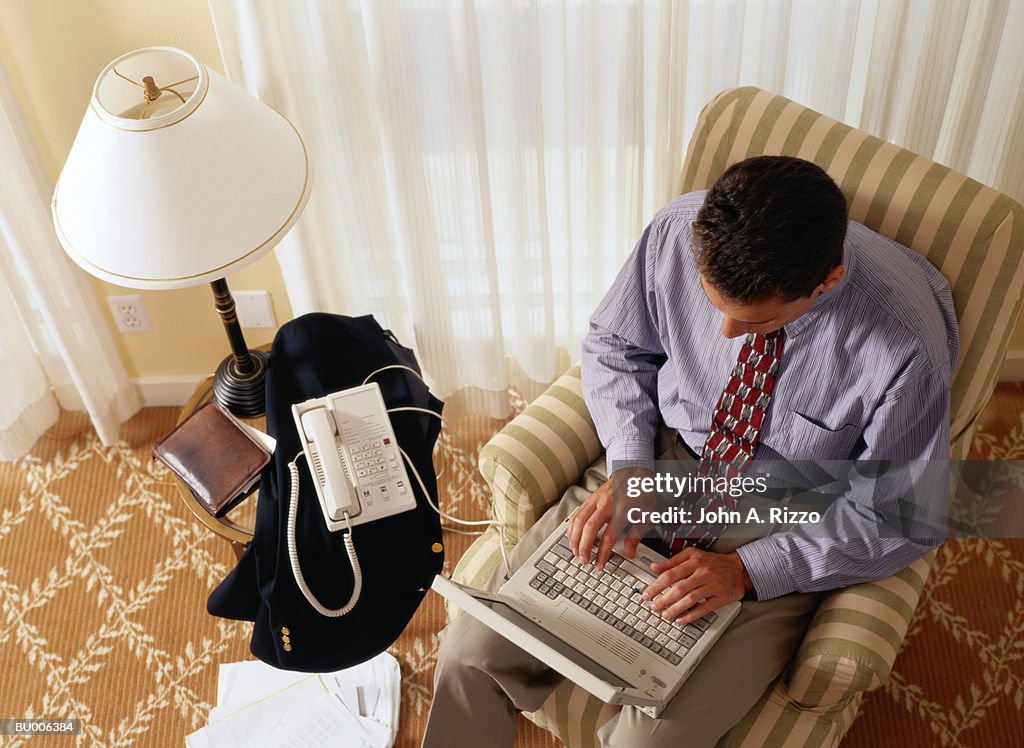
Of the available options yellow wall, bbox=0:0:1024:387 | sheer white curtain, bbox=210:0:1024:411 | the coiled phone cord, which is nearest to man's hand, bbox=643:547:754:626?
the coiled phone cord

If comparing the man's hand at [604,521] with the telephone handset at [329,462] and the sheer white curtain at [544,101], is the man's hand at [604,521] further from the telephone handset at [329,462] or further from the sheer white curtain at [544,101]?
the sheer white curtain at [544,101]

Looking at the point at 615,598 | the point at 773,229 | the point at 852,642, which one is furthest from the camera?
the point at 615,598

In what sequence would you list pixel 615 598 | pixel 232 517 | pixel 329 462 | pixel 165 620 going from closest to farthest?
pixel 615 598 < pixel 329 462 < pixel 232 517 < pixel 165 620

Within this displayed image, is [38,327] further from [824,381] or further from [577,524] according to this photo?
[824,381]

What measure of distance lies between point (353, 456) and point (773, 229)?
2.78 ft

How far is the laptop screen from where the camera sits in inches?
56.0

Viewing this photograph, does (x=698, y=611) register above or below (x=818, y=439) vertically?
below

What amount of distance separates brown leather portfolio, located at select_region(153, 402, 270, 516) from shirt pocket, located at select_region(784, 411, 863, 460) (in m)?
0.95

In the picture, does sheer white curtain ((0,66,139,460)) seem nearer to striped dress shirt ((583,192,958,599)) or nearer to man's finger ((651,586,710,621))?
striped dress shirt ((583,192,958,599))

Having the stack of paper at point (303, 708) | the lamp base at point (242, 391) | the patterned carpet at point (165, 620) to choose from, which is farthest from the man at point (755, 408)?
the lamp base at point (242, 391)

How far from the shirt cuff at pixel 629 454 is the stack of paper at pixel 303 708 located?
722 mm

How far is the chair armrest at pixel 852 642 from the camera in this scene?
4.66ft

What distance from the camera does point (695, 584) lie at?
1.51 metres

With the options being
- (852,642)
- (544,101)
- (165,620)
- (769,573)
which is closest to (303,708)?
(165,620)
